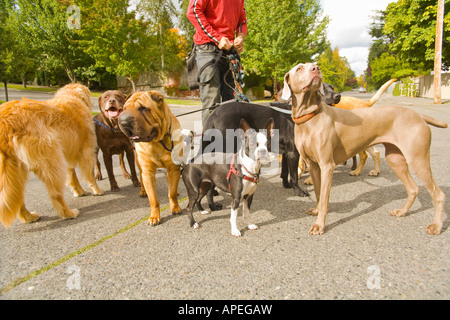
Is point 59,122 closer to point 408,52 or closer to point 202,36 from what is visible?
point 202,36

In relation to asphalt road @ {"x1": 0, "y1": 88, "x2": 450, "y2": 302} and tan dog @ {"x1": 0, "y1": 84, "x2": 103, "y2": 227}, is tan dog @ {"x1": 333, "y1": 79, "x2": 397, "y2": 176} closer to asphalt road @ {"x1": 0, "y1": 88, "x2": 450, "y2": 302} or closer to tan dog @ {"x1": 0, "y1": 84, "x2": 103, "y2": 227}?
asphalt road @ {"x1": 0, "y1": 88, "x2": 450, "y2": 302}

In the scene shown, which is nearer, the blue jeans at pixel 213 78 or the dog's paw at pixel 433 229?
the dog's paw at pixel 433 229

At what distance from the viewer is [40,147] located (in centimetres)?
308

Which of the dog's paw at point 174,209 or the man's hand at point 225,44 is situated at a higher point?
the man's hand at point 225,44

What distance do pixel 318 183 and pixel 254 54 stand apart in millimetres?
30432

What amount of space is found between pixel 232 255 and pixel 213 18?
140 inches

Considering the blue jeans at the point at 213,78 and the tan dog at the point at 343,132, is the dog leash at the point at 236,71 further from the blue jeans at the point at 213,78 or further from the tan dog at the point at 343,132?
the tan dog at the point at 343,132

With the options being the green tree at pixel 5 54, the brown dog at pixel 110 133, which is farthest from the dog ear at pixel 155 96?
the green tree at pixel 5 54

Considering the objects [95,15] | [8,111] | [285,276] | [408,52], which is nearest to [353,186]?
[285,276]

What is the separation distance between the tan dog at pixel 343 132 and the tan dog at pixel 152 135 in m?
1.46

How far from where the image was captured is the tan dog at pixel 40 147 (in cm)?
293

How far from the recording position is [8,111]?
3.00 m

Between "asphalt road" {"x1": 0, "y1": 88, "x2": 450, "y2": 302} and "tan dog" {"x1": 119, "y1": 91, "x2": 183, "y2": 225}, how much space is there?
0.39 m

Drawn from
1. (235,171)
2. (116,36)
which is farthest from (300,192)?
(116,36)
